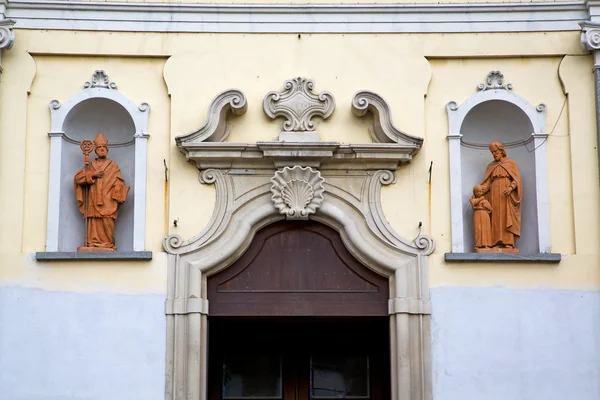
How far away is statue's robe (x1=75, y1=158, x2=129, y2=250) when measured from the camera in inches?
541

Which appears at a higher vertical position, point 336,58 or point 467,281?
point 336,58

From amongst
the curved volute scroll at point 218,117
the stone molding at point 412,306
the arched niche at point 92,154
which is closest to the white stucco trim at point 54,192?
the arched niche at point 92,154

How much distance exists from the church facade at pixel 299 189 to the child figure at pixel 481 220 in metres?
0.03

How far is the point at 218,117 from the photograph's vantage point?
45.2ft

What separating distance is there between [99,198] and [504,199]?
4.37 m

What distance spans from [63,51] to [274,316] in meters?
3.74

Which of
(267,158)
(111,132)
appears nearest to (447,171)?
(267,158)

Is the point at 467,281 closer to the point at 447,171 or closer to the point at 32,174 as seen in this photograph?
the point at 447,171

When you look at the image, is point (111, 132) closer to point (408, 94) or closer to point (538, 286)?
point (408, 94)

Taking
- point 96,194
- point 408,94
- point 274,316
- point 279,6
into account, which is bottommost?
point 274,316

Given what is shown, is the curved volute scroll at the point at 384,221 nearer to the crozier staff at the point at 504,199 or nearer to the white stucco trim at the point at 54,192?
the crozier staff at the point at 504,199

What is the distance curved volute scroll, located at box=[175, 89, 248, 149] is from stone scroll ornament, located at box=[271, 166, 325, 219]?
80cm

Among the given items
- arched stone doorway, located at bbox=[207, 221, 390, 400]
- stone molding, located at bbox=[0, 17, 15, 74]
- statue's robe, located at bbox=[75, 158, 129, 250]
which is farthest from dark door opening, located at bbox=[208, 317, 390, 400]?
stone molding, located at bbox=[0, 17, 15, 74]

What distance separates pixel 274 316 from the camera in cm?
1375
